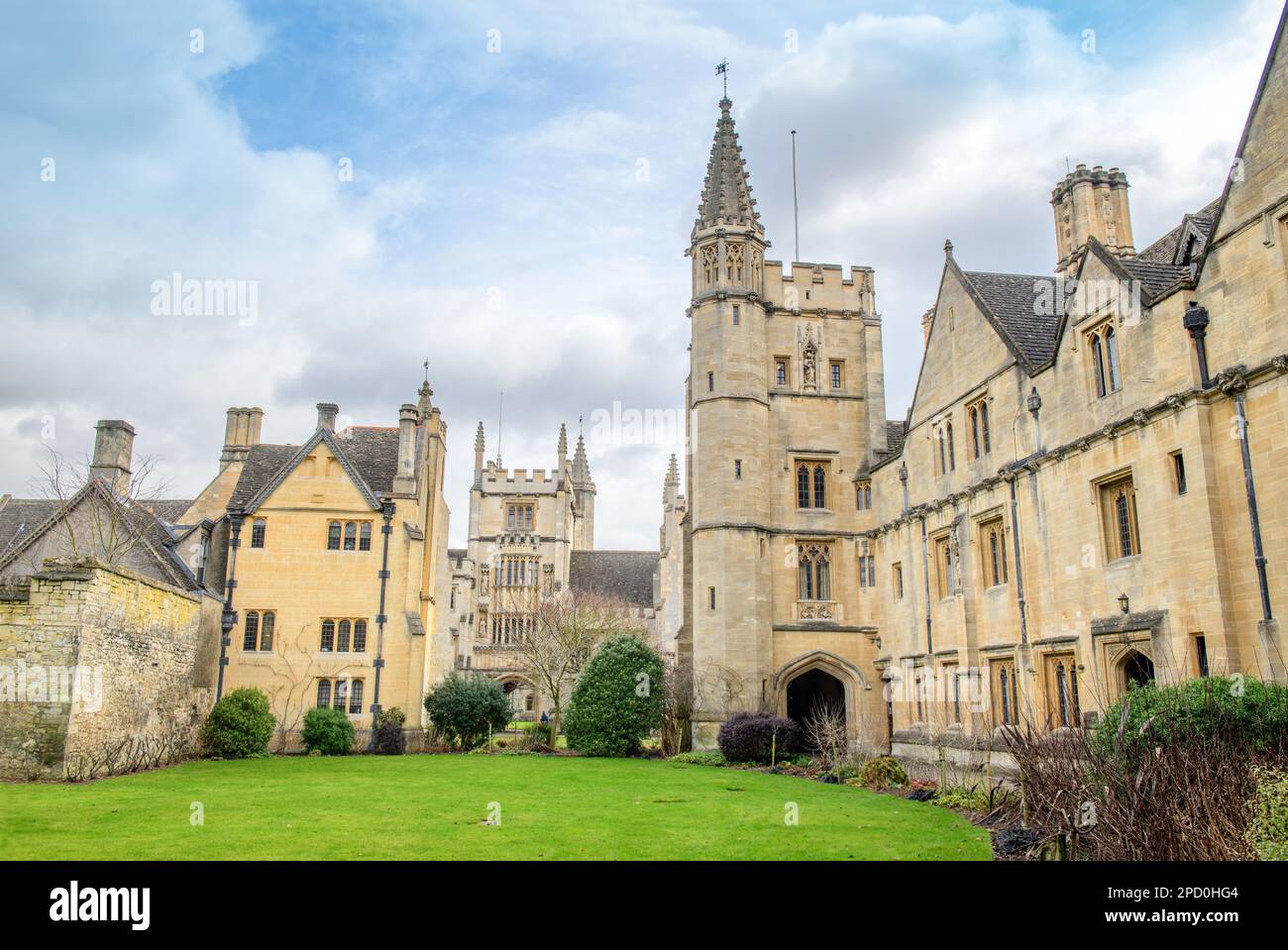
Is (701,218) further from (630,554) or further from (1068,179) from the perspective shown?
(630,554)

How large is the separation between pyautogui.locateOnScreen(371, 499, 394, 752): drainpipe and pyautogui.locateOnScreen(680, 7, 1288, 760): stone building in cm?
1034

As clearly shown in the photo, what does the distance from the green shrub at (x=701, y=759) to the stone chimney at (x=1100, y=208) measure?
1696cm

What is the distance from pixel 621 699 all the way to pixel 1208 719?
21.7 meters

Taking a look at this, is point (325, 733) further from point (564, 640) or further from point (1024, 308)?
point (1024, 308)

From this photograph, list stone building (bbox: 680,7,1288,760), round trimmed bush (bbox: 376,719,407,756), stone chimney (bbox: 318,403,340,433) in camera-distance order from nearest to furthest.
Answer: stone building (bbox: 680,7,1288,760), round trimmed bush (bbox: 376,719,407,756), stone chimney (bbox: 318,403,340,433)

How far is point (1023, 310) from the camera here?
2416cm

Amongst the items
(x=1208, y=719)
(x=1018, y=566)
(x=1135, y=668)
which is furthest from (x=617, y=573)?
(x=1208, y=719)

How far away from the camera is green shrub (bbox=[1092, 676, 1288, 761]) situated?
10164mm

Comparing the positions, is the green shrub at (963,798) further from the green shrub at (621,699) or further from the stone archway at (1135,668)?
the green shrub at (621,699)

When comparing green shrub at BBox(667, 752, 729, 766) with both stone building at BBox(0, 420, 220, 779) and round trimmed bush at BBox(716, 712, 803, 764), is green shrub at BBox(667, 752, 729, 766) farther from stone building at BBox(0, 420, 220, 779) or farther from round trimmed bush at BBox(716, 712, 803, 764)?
stone building at BBox(0, 420, 220, 779)

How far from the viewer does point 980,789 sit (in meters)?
17.4

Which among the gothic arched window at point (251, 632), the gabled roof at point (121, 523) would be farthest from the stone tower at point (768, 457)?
the gabled roof at point (121, 523)

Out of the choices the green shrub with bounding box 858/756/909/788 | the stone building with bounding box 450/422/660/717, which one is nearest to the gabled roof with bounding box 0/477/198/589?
the green shrub with bounding box 858/756/909/788
